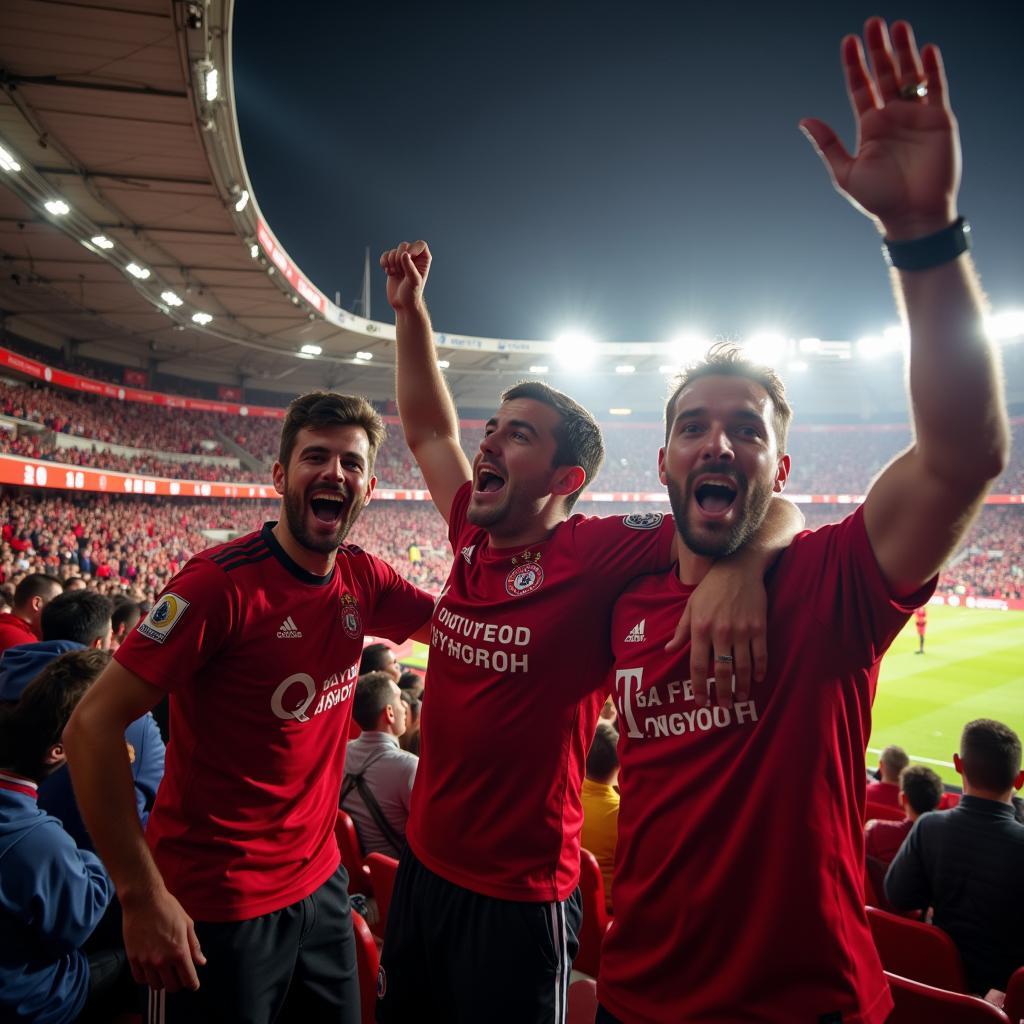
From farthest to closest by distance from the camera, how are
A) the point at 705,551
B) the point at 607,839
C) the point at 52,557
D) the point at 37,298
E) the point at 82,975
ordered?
the point at 37,298 < the point at 52,557 < the point at 607,839 < the point at 82,975 < the point at 705,551

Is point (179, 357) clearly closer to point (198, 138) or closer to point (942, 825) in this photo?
point (198, 138)

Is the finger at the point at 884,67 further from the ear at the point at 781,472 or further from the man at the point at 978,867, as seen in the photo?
the man at the point at 978,867

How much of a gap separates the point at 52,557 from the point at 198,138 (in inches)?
490

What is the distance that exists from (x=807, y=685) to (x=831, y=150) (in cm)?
130

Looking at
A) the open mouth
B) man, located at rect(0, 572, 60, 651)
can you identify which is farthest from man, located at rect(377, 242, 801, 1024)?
man, located at rect(0, 572, 60, 651)

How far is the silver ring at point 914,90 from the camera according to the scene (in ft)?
4.42

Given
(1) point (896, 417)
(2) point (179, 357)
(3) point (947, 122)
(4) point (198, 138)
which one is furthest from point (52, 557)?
(1) point (896, 417)

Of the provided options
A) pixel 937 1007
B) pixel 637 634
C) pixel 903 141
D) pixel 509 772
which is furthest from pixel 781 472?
pixel 937 1007

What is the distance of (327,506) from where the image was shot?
2.70 metres

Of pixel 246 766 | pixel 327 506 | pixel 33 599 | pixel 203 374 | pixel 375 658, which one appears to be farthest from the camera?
pixel 203 374

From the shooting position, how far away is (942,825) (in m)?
3.29

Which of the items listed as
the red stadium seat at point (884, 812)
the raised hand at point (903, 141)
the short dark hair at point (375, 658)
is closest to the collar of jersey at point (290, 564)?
the raised hand at point (903, 141)

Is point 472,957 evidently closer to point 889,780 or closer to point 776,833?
point 776,833

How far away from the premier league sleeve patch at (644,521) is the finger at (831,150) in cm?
119
